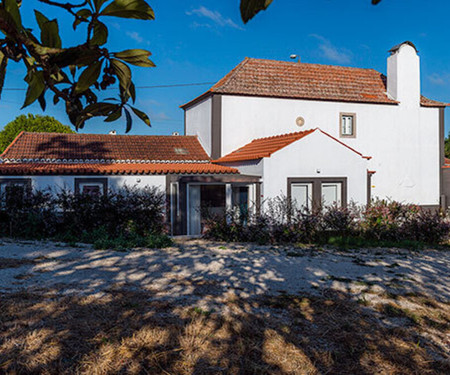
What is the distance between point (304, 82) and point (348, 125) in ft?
9.38

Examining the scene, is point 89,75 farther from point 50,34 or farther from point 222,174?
point 222,174

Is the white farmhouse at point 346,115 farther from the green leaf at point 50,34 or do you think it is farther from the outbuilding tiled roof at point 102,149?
the green leaf at point 50,34

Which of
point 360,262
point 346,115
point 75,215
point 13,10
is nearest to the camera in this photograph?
point 13,10

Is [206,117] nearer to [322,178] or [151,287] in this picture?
[322,178]

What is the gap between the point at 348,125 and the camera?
20.0 metres

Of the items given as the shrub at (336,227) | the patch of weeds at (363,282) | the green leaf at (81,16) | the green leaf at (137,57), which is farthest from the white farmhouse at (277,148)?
the green leaf at (137,57)

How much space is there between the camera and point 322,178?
15711 mm

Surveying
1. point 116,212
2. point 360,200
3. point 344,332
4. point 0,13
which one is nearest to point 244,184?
point 360,200

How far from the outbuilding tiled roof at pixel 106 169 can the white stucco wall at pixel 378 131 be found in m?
2.13

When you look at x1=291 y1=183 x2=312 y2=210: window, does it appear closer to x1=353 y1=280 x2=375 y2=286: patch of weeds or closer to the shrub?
the shrub

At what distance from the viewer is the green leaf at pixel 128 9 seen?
1475 mm

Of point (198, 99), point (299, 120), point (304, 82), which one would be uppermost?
point (304, 82)

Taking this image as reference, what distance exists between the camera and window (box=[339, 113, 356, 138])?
19.8 meters

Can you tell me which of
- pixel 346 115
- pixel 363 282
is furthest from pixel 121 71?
pixel 346 115
